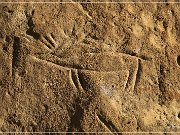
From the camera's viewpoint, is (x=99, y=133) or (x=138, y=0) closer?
(x=99, y=133)

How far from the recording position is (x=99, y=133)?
298 centimetres

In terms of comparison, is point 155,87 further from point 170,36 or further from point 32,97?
point 32,97

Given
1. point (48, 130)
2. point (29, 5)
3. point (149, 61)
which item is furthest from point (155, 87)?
point (29, 5)

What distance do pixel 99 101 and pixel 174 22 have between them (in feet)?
2.58

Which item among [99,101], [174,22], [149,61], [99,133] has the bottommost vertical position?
[99,133]

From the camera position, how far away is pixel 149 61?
3113mm

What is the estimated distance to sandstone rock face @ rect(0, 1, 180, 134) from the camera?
3010 mm

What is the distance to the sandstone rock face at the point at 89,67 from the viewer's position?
3.01 metres

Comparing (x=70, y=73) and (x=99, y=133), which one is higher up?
(x=70, y=73)

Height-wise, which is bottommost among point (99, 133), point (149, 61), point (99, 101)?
point (99, 133)

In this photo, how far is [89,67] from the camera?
3.08m

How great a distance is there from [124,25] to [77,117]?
72 centimetres

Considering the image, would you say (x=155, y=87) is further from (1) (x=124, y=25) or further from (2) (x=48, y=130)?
(2) (x=48, y=130)

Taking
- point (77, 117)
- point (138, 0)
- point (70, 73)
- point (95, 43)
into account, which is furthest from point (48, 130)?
point (138, 0)
